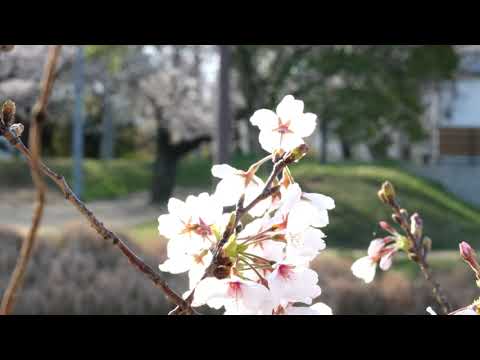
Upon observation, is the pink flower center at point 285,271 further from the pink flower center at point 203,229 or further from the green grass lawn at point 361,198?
the green grass lawn at point 361,198

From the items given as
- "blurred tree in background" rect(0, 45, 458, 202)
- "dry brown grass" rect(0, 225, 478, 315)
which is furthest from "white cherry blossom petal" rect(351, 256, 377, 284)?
"blurred tree in background" rect(0, 45, 458, 202)

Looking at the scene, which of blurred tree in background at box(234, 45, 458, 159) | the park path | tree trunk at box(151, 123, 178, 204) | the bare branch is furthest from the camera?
tree trunk at box(151, 123, 178, 204)

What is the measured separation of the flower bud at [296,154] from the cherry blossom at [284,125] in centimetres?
1

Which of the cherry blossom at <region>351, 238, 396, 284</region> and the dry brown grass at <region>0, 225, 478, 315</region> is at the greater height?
the cherry blossom at <region>351, 238, 396, 284</region>

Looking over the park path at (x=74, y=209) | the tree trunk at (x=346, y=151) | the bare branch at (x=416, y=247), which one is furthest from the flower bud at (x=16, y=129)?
the tree trunk at (x=346, y=151)

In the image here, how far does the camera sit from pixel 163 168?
6164 millimetres

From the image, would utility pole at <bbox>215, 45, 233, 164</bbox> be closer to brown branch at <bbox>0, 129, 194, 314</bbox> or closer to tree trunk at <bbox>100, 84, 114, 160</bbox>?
brown branch at <bbox>0, 129, 194, 314</bbox>

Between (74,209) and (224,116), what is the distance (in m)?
2.96

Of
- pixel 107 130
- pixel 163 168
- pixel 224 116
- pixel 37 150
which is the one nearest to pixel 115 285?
pixel 224 116

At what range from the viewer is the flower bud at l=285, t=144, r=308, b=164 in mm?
222

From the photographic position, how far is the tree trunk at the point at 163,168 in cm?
607

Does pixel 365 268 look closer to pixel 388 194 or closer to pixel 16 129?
pixel 388 194

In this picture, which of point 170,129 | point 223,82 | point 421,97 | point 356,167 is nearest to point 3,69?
point 223,82

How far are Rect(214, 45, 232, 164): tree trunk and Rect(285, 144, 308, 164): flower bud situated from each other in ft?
7.72
